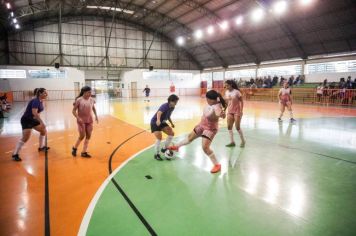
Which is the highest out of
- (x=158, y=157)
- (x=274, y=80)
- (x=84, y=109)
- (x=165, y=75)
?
(x=165, y=75)

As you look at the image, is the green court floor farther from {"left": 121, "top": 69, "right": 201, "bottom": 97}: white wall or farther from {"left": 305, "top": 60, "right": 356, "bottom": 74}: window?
{"left": 121, "top": 69, "right": 201, "bottom": 97}: white wall

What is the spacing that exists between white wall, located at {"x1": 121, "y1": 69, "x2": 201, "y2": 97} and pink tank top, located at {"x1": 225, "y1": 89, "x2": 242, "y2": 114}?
3621cm

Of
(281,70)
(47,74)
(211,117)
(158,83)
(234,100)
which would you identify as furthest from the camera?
(158,83)

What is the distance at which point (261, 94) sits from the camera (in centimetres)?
3062

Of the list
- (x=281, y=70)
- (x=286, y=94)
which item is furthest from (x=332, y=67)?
(x=286, y=94)

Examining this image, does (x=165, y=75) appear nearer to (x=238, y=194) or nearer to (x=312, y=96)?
(x=312, y=96)

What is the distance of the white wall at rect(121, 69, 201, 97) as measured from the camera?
42656mm

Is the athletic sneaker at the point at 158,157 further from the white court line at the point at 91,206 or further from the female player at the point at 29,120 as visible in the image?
the female player at the point at 29,120

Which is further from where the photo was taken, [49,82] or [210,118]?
[49,82]

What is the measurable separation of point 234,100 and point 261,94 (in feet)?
81.6

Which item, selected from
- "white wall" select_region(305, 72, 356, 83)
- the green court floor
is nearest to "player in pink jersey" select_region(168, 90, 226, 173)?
the green court floor

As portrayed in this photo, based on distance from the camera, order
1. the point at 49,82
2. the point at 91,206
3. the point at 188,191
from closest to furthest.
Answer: the point at 91,206
the point at 188,191
the point at 49,82

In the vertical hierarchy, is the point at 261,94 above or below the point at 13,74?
below

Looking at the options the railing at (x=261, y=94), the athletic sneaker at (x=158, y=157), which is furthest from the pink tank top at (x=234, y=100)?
the railing at (x=261, y=94)
